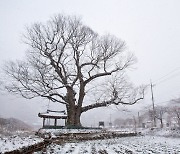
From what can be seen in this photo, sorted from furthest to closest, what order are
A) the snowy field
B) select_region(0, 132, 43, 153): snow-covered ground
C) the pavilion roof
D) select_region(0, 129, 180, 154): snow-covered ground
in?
the pavilion roof
the snowy field
select_region(0, 129, 180, 154): snow-covered ground
select_region(0, 132, 43, 153): snow-covered ground

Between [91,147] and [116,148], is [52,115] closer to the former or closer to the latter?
[91,147]

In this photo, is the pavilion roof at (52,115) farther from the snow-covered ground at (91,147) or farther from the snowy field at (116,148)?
the snowy field at (116,148)

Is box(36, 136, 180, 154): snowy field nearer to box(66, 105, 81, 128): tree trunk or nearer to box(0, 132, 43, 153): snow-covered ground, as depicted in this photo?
box(0, 132, 43, 153): snow-covered ground

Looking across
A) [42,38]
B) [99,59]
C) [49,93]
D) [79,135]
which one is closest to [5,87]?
[49,93]

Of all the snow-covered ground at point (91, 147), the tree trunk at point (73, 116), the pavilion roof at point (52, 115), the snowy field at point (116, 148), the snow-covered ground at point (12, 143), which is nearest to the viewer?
the snow-covered ground at point (12, 143)

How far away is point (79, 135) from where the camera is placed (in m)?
15.5

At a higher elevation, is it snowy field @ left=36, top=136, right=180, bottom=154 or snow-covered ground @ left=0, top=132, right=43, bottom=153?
snow-covered ground @ left=0, top=132, right=43, bottom=153

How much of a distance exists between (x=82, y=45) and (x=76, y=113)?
26.8 feet

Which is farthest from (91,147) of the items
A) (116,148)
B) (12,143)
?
(12,143)

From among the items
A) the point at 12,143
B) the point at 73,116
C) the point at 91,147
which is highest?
the point at 73,116

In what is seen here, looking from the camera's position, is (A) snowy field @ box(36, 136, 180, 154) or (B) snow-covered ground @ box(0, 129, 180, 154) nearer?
(B) snow-covered ground @ box(0, 129, 180, 154)

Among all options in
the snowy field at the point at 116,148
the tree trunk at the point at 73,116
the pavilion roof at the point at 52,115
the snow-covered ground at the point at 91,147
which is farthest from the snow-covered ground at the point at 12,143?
the pavilion roof at the point at 52,115

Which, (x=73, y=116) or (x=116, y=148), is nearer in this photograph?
(x=116, y=148)

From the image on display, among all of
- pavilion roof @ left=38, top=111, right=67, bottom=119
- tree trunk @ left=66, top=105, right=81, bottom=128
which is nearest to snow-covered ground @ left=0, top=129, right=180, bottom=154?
tree trunk @ left=66, top=105, right=81, bottom=128
